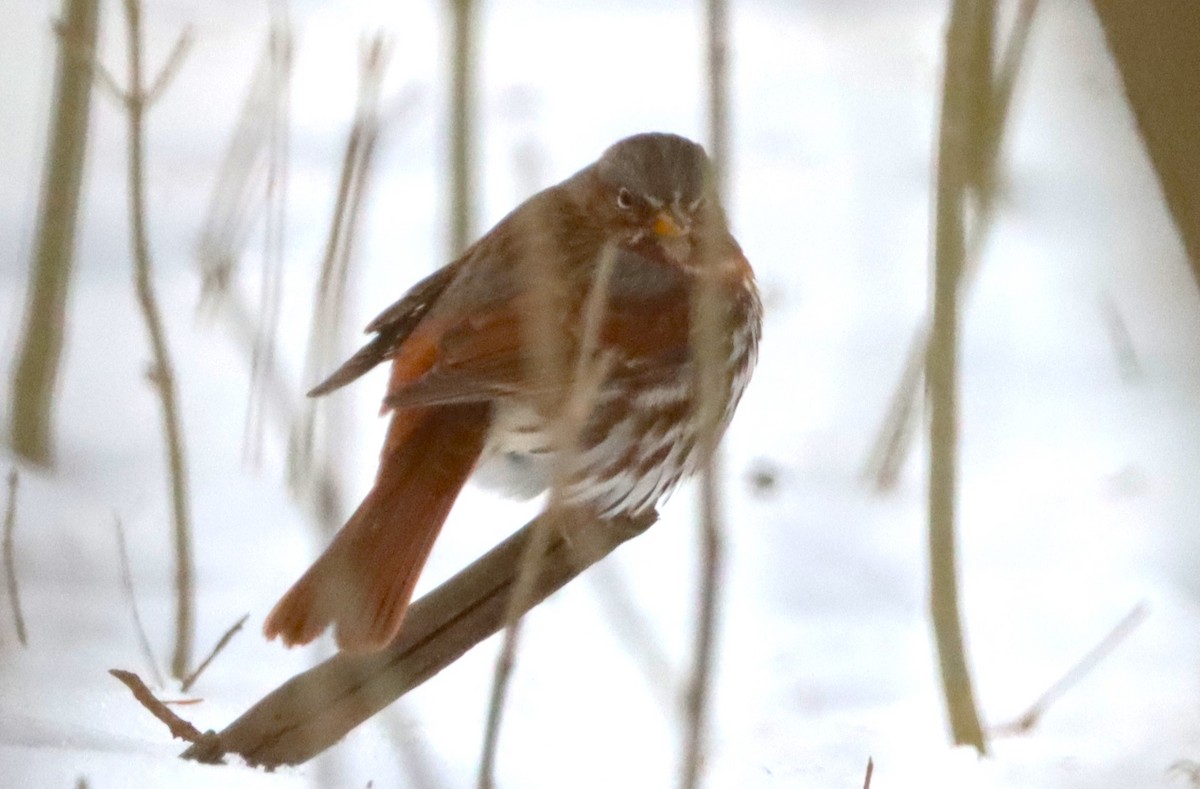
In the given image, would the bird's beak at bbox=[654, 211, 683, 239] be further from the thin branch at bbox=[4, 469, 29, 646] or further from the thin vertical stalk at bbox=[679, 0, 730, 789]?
the thin vertical stalk at bbox=[679, 0, 730, 789]

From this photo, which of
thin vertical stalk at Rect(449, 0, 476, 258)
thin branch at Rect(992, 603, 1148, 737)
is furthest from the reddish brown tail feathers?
thin branch at Rect(992, 603, 1148, 737)

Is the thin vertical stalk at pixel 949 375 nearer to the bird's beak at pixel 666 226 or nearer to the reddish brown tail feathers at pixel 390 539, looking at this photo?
the bird's beak at pixel 666 226

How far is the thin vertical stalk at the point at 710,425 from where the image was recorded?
1352 mm

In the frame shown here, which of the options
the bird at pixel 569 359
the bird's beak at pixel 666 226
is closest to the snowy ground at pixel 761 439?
the bird at pixel 569 359

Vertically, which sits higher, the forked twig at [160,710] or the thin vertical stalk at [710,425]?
the thin vertical stalk at [710,425]

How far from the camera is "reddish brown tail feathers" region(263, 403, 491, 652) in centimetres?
228

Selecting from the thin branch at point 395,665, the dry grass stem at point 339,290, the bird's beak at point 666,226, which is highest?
the dry grass stem at point 339,290

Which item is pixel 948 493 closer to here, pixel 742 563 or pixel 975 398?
pixel 742 563

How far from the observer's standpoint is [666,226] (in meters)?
3.07

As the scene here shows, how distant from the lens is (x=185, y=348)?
4195 millimetres

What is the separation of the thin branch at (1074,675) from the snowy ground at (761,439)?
33 millimetres

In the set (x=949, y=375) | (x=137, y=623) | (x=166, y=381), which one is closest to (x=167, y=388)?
(x=166, y=381)

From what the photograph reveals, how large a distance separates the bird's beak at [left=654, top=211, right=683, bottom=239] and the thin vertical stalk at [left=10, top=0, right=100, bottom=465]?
1.50 m

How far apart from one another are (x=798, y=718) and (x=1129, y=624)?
0.82m
